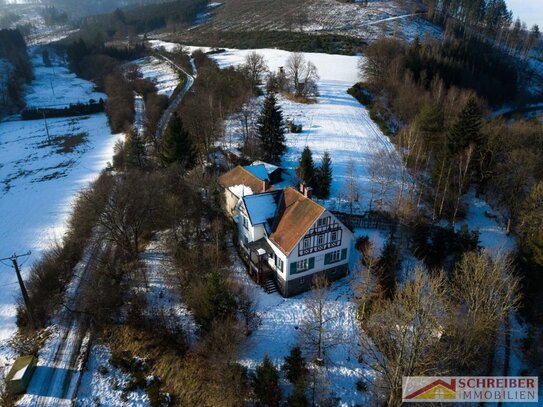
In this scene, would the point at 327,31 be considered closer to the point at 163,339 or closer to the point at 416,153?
the point at 416,153

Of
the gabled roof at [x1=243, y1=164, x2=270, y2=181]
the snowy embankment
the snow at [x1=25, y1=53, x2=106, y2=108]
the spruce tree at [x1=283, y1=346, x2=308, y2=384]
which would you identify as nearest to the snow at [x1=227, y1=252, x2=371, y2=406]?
the spruce tree at [x1=283, y1=346, x2=308, y2=384]

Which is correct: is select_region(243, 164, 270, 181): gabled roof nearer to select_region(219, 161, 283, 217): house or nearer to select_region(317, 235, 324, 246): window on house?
select_region(219, 161, 283, 217): house

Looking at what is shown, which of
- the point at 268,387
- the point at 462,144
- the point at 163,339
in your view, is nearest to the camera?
the point at 268,387

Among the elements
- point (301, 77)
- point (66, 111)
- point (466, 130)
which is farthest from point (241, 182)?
point (66, 111)

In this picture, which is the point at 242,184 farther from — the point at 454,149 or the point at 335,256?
the point at 454,149

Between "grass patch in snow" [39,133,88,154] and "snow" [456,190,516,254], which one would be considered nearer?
"snow" [456,190,516,254]

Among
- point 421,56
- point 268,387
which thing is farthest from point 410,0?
point 268,387
